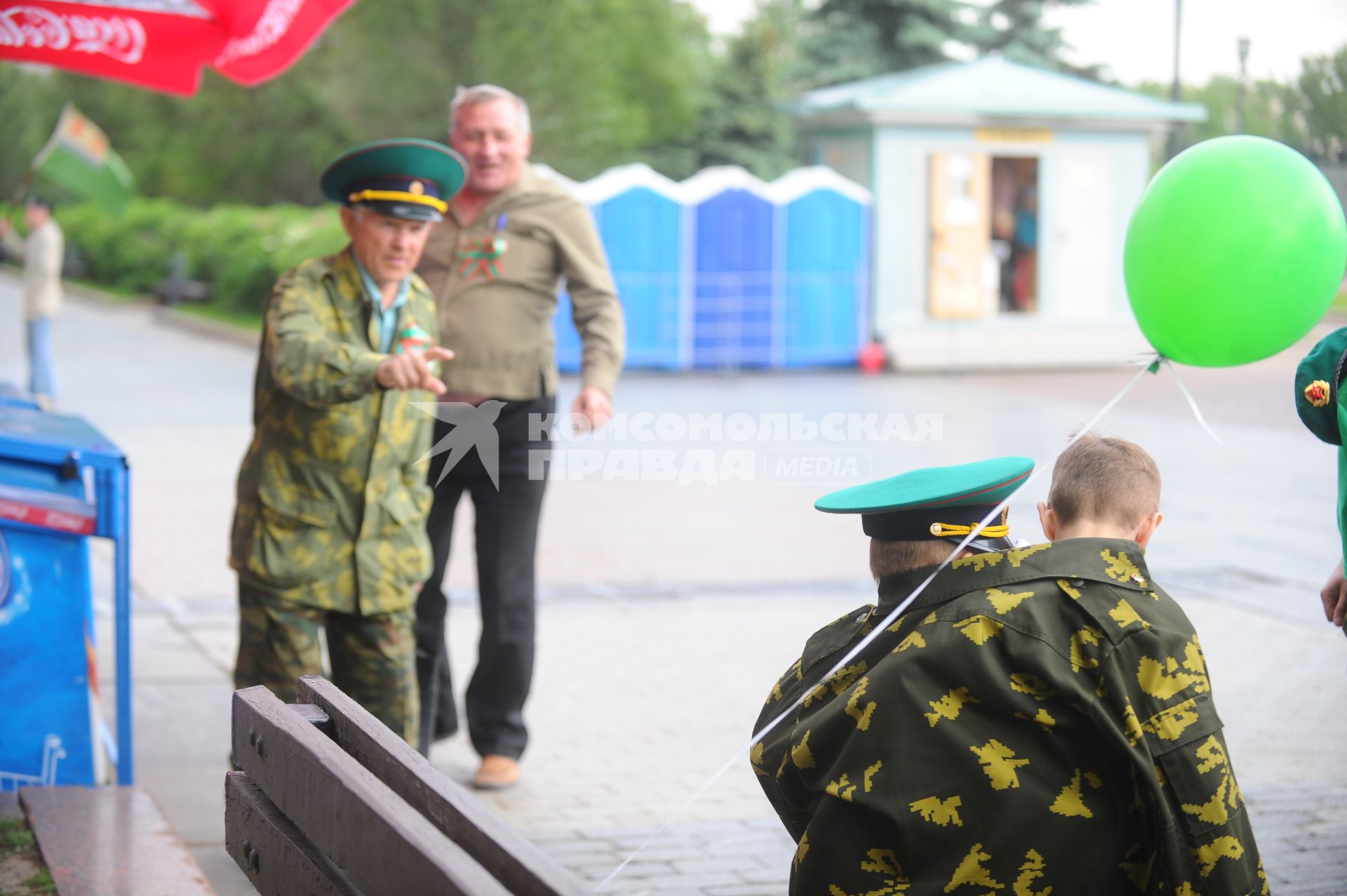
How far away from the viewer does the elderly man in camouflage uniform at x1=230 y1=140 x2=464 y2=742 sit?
394cm

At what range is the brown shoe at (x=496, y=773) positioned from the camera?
466cm

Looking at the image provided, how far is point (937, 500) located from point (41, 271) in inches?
573

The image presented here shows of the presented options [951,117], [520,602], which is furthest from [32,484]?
[951,117]

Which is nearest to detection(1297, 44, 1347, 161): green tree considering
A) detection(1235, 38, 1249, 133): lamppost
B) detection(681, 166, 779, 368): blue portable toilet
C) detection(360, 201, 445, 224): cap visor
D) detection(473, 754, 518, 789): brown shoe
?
detection(1235, 38, 1249, 133): lamppost

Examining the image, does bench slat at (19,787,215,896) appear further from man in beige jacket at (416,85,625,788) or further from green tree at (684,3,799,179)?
green tree at (684,3,799,179)

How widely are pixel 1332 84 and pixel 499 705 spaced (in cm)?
297

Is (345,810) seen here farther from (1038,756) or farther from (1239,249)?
(1239,249)

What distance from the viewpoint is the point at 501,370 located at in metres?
4.64

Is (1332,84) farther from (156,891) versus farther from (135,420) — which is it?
(135,420)

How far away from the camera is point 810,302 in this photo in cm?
1908

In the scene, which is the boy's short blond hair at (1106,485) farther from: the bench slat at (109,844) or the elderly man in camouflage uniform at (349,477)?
the bench slat at (109,844)

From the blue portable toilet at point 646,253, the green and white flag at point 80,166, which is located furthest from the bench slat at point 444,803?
the blue portable toilet at point 646,253

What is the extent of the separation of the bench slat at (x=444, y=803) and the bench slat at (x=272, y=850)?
147 millimetres

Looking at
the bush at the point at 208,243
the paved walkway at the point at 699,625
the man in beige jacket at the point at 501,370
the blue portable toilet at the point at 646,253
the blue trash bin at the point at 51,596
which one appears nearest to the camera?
the blue trash bin at the point at 51,596
